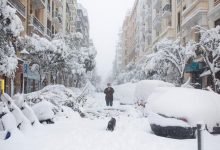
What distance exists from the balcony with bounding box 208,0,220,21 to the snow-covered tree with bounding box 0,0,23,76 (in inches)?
620

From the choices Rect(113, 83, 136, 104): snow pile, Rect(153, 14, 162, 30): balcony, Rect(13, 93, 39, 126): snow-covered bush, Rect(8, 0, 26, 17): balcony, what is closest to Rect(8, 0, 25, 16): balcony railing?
Rect(8, 0, 26, 17): balcony

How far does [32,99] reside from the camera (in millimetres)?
14828

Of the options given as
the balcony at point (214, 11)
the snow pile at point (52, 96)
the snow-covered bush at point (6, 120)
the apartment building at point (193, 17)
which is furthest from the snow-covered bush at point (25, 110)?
the balcony at point (214, 11)

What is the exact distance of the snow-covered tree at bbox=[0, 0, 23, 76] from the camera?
1045 centimetres

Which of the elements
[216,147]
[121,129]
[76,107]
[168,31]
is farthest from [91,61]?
[216,147]

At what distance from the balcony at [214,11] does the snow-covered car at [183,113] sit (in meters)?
14.5

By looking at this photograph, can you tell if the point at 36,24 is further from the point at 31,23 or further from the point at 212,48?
the point at 212,48

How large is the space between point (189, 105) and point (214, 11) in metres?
16.0

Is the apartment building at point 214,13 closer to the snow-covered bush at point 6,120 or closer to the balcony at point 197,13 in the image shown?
the balcony at point 197,13

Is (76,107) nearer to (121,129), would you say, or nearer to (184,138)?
(121,129)

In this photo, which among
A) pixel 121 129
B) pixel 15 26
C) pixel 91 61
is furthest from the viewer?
pixel 91 61

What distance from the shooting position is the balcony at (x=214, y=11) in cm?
2396

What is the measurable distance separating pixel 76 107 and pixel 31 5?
1896 centimetres

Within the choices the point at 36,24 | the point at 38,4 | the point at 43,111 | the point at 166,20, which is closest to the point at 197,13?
the point at 36,24
